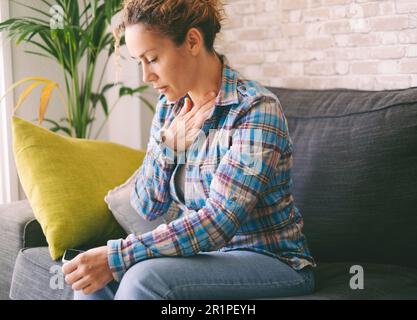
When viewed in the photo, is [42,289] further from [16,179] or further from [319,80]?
[319,80]

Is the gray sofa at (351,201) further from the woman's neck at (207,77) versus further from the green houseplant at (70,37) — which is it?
the green houseplant at (70,37)

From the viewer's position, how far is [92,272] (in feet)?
4.96

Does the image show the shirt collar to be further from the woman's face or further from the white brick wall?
the white brick wall

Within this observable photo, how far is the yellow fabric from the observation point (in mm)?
1916

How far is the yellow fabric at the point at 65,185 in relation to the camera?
192 cm

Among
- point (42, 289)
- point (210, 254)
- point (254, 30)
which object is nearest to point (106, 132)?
point (254, 30)

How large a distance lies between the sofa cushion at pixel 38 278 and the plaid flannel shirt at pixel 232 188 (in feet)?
1.22

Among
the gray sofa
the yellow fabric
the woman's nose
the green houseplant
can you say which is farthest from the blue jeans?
the green houseplant

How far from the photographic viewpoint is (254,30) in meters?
A: 2.93

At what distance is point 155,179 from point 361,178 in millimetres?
596

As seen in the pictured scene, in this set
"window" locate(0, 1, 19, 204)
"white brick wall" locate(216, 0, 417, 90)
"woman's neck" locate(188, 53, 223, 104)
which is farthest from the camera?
"window" locate(0, 1, 19, 204)

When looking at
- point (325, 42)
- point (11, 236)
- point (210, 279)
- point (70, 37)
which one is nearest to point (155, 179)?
point (210, 279)

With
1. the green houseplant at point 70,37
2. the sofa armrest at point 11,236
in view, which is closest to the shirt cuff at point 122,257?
the sofa armrest at point 11,236
